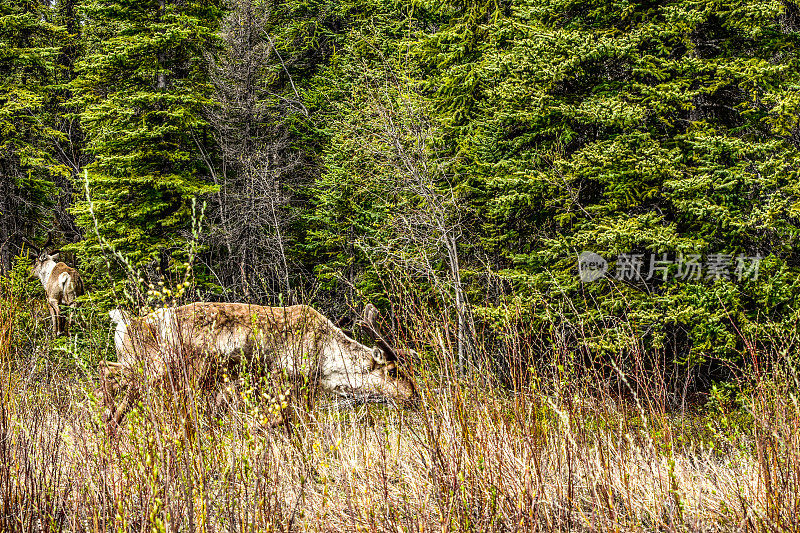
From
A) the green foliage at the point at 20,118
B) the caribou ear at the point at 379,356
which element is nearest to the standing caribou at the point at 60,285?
the green foliage at the point at 20,118

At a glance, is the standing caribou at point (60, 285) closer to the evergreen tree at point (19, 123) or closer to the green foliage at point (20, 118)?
the evergreen tree at point (19, 123)

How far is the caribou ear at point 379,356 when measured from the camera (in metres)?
6.18

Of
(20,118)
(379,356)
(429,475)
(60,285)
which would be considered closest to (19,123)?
(20,118)

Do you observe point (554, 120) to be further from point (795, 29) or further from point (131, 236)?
point (131, 236)

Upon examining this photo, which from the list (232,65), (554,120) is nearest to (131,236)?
(232,65)

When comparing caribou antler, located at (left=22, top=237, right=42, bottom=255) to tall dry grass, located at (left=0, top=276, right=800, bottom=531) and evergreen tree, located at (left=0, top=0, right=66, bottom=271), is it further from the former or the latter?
tall dry grass, located at (left=0, top=276, right=800, bottom=531)

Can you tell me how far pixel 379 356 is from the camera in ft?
20.4

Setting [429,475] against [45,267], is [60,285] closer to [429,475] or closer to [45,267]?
[45,267]

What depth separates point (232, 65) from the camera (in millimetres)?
15703

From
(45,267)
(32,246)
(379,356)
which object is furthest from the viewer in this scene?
(32,246)

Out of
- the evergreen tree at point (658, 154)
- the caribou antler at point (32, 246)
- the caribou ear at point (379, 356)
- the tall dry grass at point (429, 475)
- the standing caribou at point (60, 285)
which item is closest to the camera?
the tall dry grass at point (429, 475)

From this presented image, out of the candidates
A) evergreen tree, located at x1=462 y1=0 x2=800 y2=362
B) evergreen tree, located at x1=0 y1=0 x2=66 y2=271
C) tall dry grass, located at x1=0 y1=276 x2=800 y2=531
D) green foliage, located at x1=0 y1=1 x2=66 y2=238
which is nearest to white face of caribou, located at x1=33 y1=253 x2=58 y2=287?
evergreen tree, located at x1=0 y1=0 x2=66 y2=271

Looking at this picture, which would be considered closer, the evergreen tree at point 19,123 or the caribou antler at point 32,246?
the evergreen tree at point 19,123

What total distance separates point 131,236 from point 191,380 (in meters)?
10.9
